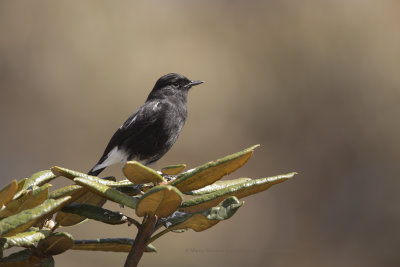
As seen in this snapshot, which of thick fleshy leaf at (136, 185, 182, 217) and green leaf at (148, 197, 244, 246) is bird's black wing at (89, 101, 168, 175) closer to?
green leaf at (148, 197, 244, 246)

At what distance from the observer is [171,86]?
5.45 m

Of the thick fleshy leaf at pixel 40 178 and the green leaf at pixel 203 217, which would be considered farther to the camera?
the thick fleshy leaf at pixel 40 178

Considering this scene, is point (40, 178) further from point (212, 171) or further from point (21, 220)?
point (212, 171)

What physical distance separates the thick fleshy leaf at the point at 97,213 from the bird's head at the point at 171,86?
3.90 meters

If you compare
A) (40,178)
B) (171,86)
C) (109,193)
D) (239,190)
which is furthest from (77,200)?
(171,86)

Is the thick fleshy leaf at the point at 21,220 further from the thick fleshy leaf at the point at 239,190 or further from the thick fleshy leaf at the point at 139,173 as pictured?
the thick fleshy leaf at the point at 239,190

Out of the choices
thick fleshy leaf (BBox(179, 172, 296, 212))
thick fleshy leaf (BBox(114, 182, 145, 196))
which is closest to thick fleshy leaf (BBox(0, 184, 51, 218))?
thick fleshy leaf (BBox(114, 182, 145, 196))

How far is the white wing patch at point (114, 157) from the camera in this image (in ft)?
15.6

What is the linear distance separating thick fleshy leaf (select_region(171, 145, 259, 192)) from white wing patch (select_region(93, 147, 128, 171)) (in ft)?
11.1

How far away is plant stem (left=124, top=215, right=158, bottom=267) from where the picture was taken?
123 centimetres

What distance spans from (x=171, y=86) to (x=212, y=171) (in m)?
4.12

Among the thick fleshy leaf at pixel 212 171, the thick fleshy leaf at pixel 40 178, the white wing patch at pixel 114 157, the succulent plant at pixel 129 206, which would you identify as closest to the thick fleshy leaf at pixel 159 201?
the succulent plant at pixel 129 206

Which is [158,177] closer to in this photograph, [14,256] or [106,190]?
[106,190]

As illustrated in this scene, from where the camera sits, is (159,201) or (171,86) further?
(171,86)
